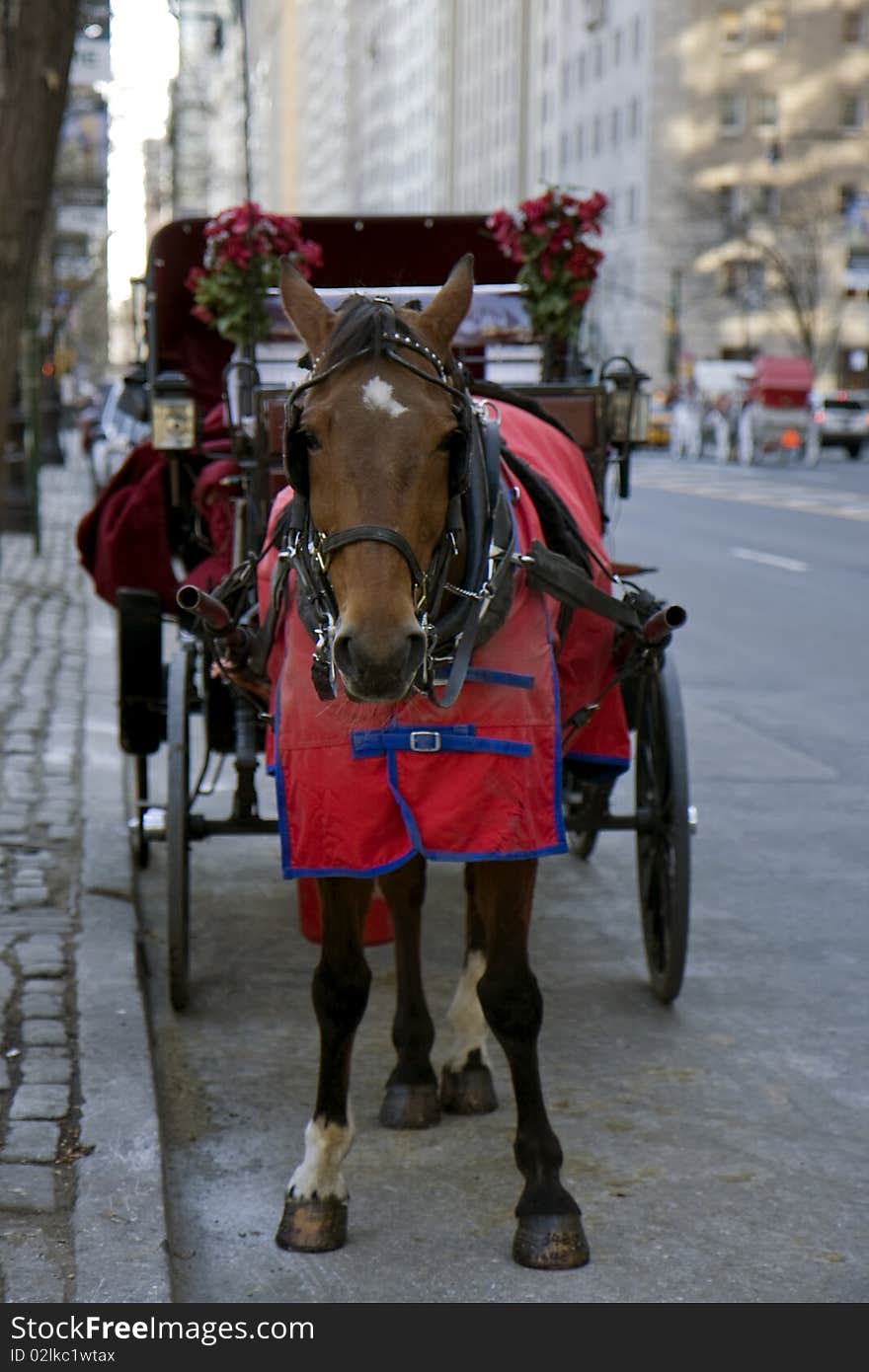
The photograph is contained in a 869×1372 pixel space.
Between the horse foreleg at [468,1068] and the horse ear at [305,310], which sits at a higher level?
the horse ear at [305,310]

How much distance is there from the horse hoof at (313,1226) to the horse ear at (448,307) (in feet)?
6.00

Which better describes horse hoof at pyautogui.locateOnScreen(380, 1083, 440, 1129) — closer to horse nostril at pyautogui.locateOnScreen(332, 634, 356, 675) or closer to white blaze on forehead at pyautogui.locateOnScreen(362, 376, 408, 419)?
horse nostril at pyautogui.locateOnScreen(332, 634, 356, 675)

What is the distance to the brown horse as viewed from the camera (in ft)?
11.3

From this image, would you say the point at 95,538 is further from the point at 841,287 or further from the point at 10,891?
the point at 841,287

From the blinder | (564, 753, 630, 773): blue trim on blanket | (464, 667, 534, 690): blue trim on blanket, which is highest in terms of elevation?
the blinder

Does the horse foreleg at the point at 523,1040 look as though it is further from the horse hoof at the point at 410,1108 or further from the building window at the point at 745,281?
the building window at the point at 745,281

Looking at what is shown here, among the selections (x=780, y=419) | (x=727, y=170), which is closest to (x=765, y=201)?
(x=727, y=170)

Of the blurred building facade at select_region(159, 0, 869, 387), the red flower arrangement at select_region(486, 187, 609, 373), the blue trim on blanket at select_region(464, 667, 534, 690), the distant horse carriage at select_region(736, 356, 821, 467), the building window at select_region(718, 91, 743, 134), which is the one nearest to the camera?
the blue trim on blanket at select_region(464, 667, 534, 690)

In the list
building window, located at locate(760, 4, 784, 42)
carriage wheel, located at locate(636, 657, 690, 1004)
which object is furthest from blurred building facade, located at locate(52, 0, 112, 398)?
building window, located at locate(760, 4, 784, 42)

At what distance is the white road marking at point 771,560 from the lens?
19.8m

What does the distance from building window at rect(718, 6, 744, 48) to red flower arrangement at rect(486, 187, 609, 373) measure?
89273 mm

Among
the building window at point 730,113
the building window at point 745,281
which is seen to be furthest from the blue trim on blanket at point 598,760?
the building window at point 730,113
